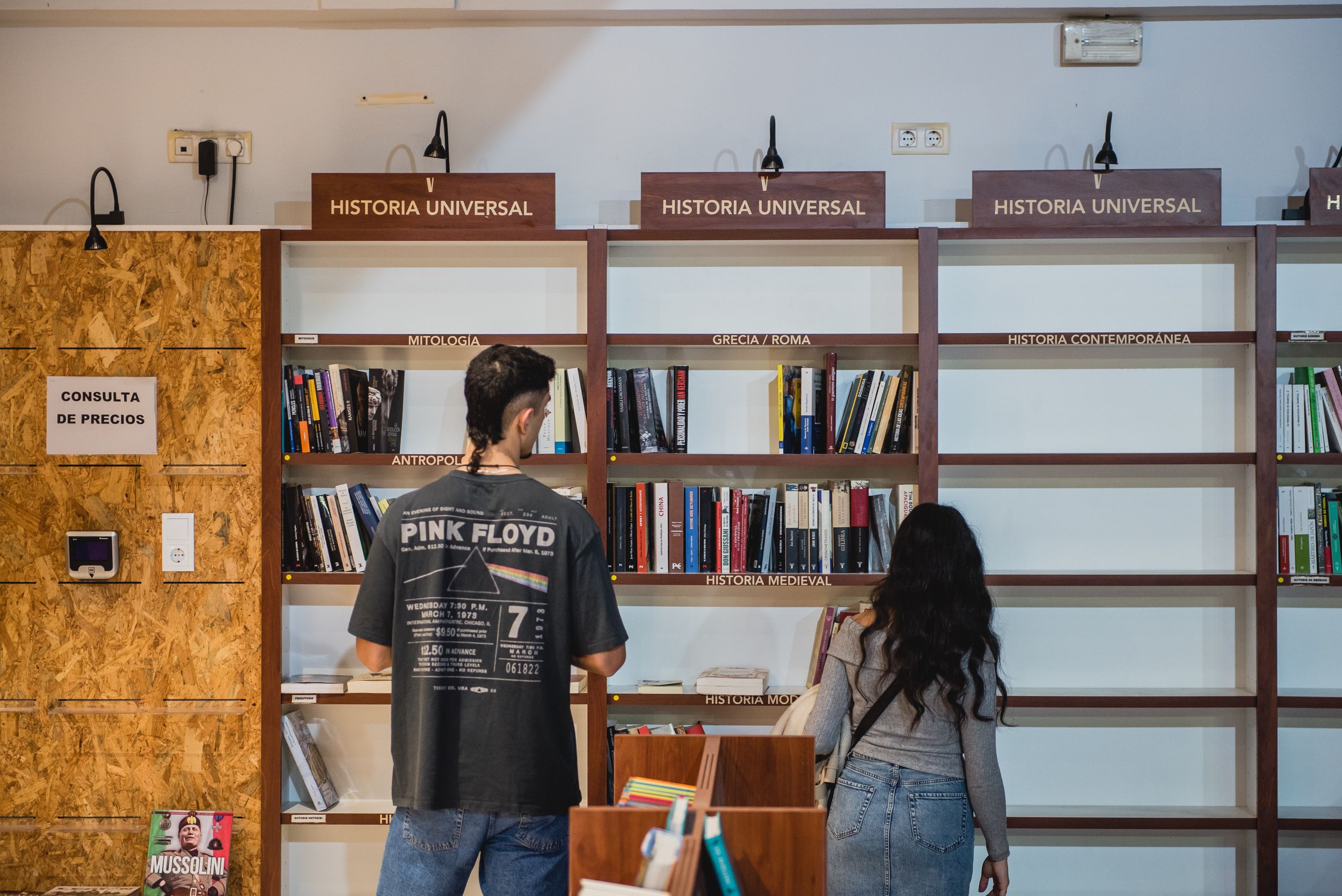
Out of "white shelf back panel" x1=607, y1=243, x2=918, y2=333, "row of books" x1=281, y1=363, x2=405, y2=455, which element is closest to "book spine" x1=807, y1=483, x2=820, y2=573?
"white shelf back panel" x1=607, y1=243, x2=918, y2=333

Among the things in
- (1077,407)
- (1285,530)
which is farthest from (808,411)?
(1285,530)

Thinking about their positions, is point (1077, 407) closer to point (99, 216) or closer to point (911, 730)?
point (911, 730)

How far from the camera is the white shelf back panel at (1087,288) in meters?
3.43

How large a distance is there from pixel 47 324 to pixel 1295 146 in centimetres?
432

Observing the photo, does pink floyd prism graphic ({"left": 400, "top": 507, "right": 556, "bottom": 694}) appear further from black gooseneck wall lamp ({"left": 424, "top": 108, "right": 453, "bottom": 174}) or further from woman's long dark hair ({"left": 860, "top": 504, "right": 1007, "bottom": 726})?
black gooseneck wall lamp ({"left": 424, "top": 108, "right": 453, "bottom": 174})

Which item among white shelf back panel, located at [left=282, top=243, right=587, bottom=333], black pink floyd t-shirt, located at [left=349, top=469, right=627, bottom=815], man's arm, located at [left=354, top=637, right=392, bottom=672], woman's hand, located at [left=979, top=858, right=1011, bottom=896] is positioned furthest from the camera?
white shelf back panel, located at [left=282, top=243, right=587, bottom=333]

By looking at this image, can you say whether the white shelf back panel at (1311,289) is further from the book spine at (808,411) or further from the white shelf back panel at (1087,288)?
the book spine at (808,411)

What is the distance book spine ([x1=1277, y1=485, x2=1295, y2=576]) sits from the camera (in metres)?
3.24

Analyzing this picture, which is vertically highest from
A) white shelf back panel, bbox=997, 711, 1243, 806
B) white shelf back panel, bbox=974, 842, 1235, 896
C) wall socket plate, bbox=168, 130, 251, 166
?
wall socket plate, bbox=168, 130, 251, 166

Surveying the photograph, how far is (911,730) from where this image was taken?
7.10 feet

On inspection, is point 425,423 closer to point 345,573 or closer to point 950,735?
point 345,573

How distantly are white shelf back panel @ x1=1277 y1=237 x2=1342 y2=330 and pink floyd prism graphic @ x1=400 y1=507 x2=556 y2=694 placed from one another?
2.91 meters

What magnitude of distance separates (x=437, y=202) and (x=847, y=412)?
1.54 metres

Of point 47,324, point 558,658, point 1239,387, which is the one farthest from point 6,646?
point 1239,387
